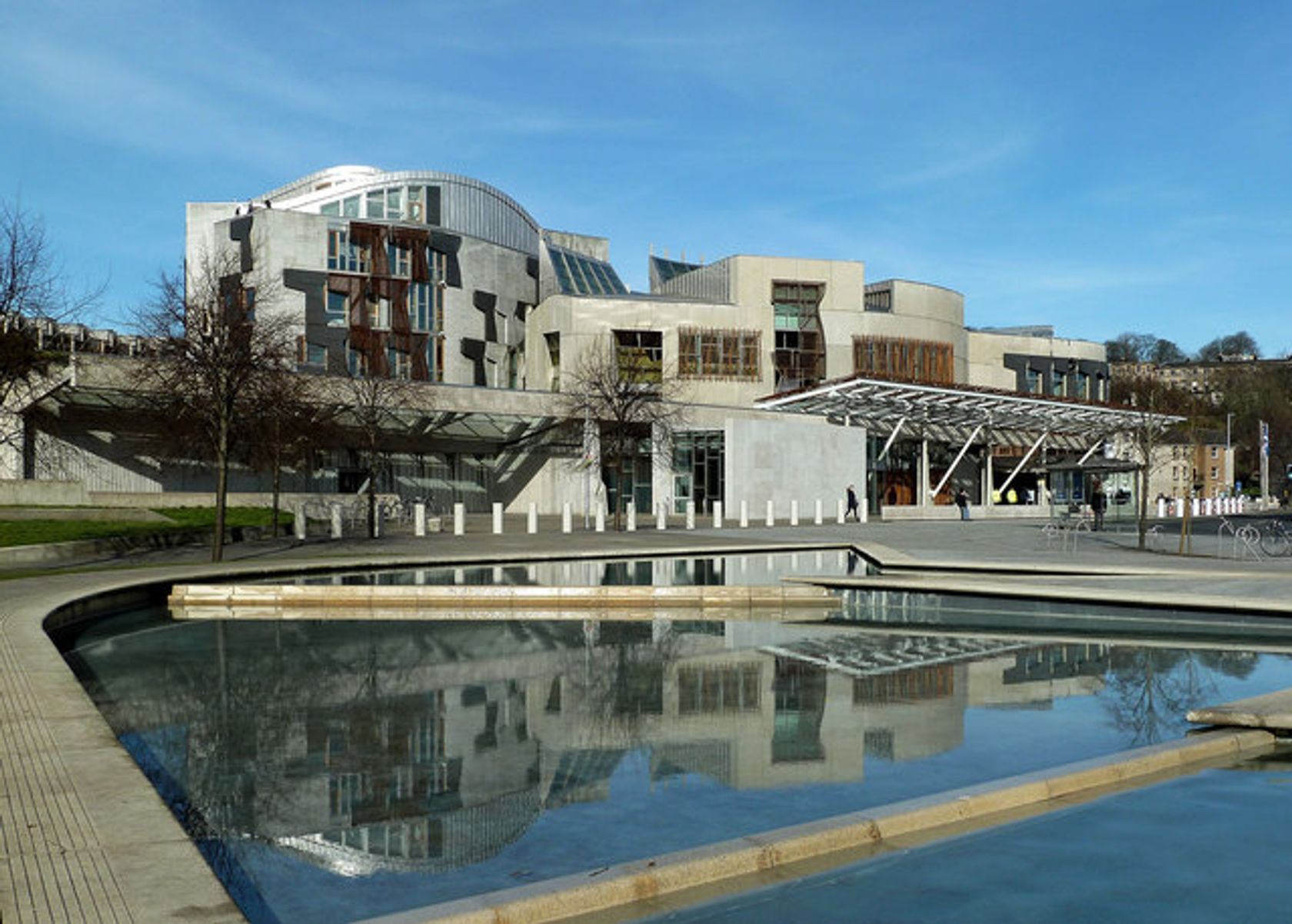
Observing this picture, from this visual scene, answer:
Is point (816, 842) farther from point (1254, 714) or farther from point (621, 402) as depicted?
point (621, 402)

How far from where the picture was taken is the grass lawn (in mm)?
22203

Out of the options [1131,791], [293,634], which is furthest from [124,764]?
[293,634]

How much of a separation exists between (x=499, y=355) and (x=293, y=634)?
4807 centimetres

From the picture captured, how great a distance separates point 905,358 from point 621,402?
2293 centimetres

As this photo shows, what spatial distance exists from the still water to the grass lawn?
29.2ft

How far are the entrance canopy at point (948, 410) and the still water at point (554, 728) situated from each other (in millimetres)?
32126

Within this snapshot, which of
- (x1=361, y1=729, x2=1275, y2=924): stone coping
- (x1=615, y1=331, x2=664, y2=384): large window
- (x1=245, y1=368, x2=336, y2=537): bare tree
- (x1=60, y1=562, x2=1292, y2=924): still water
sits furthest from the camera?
(x1=615, y1=331, x2=664, y2=384): large window

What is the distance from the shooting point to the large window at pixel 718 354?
5438cm

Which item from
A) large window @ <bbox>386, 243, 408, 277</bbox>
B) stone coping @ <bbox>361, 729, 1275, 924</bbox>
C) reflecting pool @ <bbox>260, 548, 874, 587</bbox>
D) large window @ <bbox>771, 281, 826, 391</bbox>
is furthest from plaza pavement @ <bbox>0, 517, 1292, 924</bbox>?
large window @ <bbox>386, 243, 408, 277</bbox>

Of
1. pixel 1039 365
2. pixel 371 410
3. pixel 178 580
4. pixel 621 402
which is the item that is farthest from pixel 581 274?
pixel 178 580

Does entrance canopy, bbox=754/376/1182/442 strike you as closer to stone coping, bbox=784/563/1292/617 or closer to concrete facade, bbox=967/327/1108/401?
concrete facade, bbox=967/327/1108/401

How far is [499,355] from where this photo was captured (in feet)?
201

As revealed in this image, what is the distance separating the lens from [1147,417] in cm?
5269

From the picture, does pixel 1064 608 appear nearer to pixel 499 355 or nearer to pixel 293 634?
pixel 293 634
